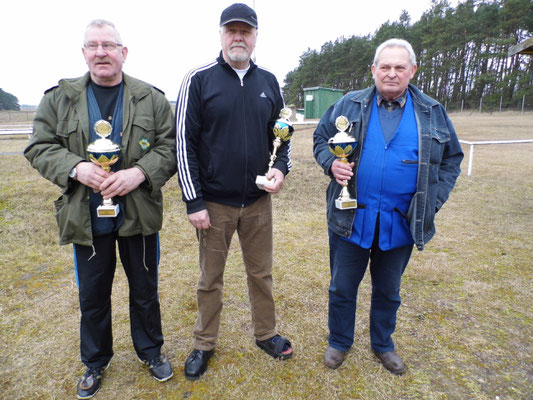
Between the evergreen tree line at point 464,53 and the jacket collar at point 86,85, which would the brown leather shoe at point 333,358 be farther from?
the evergreen tree line at point 464,53

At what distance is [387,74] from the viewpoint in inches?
82.7

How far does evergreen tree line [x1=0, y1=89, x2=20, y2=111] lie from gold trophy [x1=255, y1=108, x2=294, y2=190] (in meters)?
64.9

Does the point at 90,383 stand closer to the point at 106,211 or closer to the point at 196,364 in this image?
the point at 196,364

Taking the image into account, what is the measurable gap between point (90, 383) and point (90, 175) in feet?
4.22

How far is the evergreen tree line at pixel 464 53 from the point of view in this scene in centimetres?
3212

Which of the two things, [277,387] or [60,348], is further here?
[60,348]

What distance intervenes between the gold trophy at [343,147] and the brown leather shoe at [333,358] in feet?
3.47

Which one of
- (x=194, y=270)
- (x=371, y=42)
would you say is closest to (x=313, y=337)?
(x=194, y=270)

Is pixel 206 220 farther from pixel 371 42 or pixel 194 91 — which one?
pixel 371 42

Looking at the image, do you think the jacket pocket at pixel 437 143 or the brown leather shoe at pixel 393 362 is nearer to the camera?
the jacket pocket at pixel 437 143

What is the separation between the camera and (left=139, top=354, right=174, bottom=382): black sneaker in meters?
2.31

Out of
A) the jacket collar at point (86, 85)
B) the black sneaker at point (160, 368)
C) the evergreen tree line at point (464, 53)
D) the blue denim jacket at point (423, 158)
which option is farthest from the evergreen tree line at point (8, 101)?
the blue denim jacket at point (423, 158)

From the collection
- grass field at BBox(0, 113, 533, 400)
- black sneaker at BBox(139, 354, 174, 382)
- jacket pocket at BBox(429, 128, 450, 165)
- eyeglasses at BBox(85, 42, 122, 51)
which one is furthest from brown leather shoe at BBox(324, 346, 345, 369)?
eyeglasses at BBox(85, 42, 122, 51)

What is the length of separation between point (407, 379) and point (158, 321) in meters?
1.69
